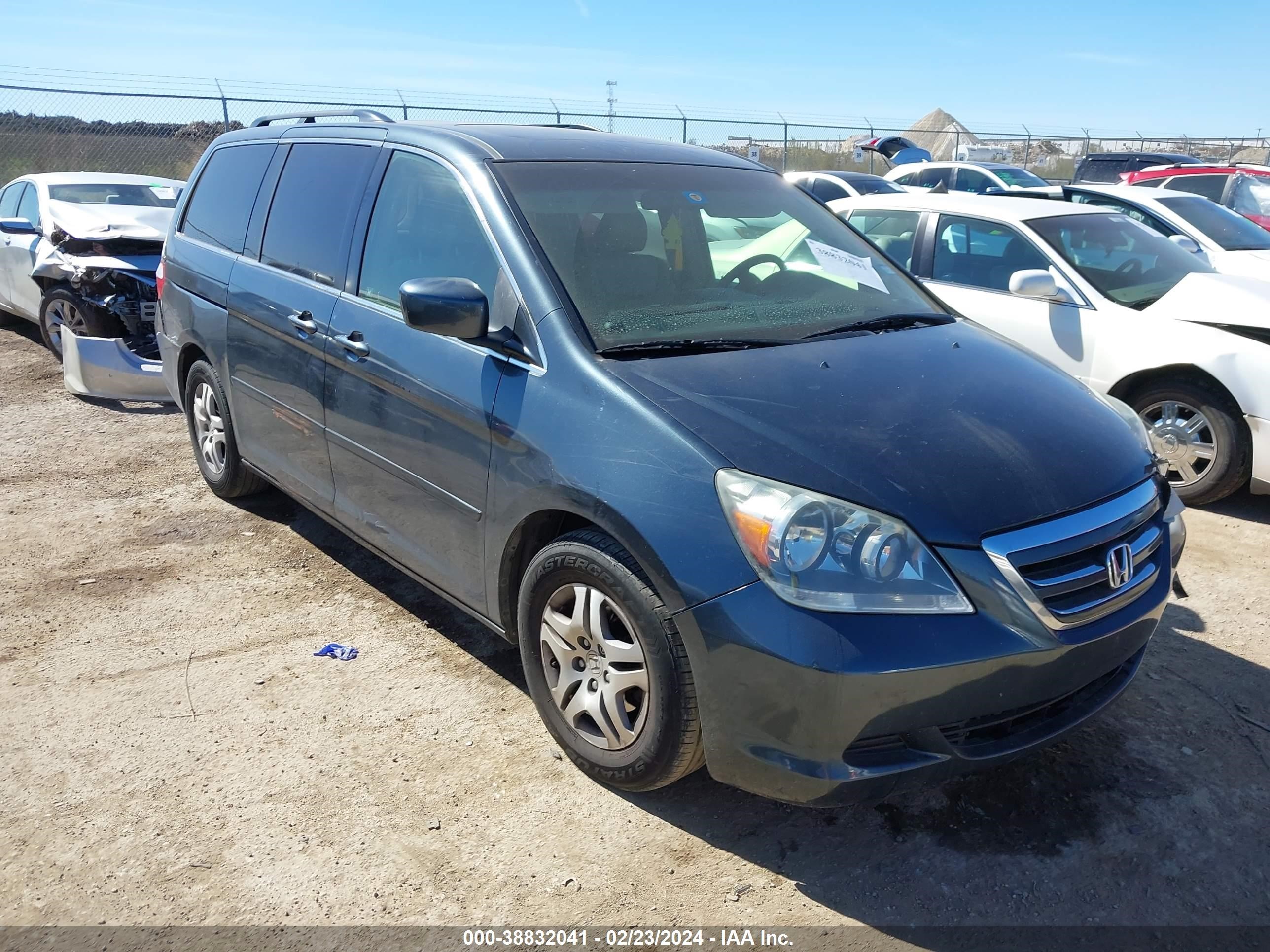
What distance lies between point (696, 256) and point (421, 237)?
0.98m

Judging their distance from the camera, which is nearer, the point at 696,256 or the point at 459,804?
the point at 459,804

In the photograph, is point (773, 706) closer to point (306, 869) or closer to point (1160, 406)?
point (306, 869)

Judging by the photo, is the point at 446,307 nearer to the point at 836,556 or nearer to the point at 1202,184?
the point at 836,556

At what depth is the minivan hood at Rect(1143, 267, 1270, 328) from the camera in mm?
5309

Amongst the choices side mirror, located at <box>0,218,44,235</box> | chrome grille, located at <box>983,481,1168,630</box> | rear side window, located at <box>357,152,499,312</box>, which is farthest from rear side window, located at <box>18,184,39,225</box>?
chrome grille, located at <box>983,481,1168,630</box>

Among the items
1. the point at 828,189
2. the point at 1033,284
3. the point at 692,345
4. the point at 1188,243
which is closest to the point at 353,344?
the point at 692,345

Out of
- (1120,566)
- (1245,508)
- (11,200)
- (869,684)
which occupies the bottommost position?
(1245,508)

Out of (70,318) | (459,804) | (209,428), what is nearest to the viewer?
(459,804)

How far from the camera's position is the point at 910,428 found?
2717 millimetres

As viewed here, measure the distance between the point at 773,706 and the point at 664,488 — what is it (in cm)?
59

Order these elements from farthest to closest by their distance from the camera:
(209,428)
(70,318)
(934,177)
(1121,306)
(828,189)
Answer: (934,177) < (828,189) < (70,318) < (1121,306) < (209,428)

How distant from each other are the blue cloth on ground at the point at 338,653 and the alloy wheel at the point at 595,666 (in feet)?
3.64

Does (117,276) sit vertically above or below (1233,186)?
below

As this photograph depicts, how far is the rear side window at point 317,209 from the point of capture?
12.7 feet
